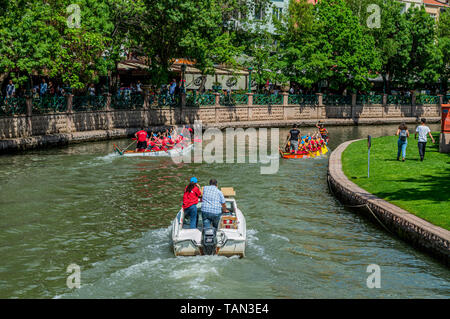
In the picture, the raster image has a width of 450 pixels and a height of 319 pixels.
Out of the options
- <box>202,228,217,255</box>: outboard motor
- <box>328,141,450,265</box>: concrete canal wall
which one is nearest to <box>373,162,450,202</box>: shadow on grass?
<box>328,141,450,265</box>: concrete canal wall

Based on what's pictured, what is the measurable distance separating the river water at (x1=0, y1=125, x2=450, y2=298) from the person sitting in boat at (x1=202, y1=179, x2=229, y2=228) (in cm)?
119

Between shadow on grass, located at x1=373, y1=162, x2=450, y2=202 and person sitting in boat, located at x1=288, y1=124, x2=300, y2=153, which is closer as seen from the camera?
shadow on grass, located at x1=373, y1=162, x2=450, y2=202

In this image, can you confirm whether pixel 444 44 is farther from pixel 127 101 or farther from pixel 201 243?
pixel 201 243

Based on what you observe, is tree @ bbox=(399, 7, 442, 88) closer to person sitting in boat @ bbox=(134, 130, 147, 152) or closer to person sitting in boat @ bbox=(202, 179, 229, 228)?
Result: person sitting in boat @ bbox=(134, 130, 147, 152)

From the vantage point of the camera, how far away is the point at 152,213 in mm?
21078

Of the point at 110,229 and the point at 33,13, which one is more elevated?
the point at 33,13

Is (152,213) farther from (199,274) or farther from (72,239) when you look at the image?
(199,274)

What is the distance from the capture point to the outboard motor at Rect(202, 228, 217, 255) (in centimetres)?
1493

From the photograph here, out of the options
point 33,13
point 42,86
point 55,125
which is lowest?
point 55,125

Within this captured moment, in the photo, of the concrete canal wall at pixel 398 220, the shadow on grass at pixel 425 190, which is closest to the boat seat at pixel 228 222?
the concrete canal wall at pixel 398 220

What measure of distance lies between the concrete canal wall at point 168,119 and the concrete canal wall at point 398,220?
65.1ft
